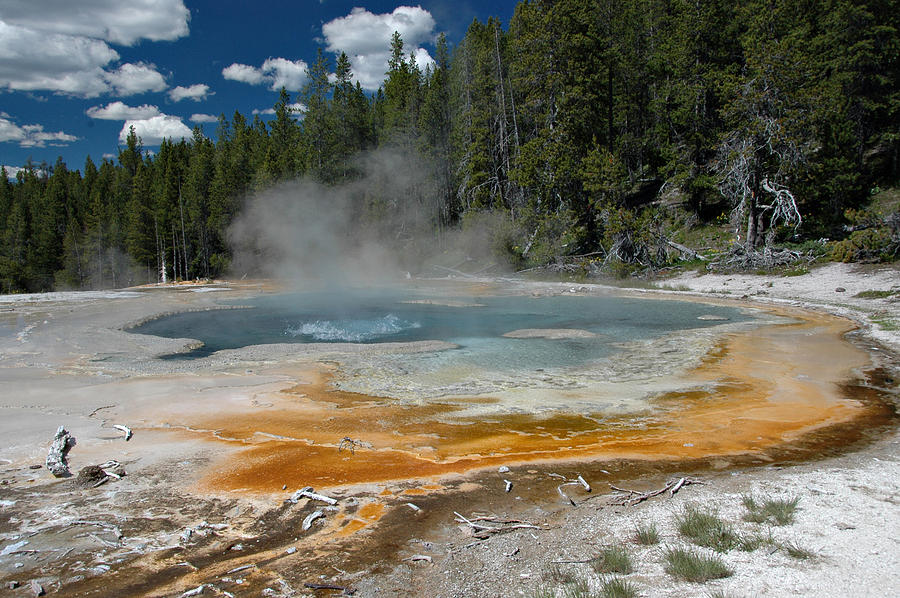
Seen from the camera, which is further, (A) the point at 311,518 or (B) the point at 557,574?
(A) the point at 311,518

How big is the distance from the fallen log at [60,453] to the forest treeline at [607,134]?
2207 cm

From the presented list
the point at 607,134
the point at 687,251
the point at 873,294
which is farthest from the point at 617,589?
the point at 607,134

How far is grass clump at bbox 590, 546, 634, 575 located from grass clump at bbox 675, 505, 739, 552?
54cm

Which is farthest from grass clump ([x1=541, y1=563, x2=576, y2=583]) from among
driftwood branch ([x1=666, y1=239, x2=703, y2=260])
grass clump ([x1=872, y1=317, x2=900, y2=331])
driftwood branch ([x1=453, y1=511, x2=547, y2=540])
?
driftwood branch ([x1=666, y1=239, x2=703, y2=260])

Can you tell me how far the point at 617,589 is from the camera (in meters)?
2.97

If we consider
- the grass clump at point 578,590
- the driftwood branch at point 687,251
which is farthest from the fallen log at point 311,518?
the driftwood branch at point 687,251

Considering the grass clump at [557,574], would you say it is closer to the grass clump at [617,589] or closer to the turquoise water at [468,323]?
the grass clump at [617,589]

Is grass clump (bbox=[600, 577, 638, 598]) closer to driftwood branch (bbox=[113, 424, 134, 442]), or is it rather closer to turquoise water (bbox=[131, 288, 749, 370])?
driftwood branch (bbox=[113, 424, 134, 442])

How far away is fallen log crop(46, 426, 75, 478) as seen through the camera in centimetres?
495

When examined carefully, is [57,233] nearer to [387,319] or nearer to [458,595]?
[387,319]

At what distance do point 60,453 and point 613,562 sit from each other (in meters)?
5.29

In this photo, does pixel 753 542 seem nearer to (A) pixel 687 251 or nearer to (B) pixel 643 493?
(B) pixel 643 493

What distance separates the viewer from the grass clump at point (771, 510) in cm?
379

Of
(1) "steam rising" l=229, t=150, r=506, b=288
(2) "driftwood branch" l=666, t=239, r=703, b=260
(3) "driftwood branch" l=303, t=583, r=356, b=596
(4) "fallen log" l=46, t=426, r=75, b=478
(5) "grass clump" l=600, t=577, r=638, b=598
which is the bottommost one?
(3) "driftwood branch" l=303, t=583, r=356, b=596
